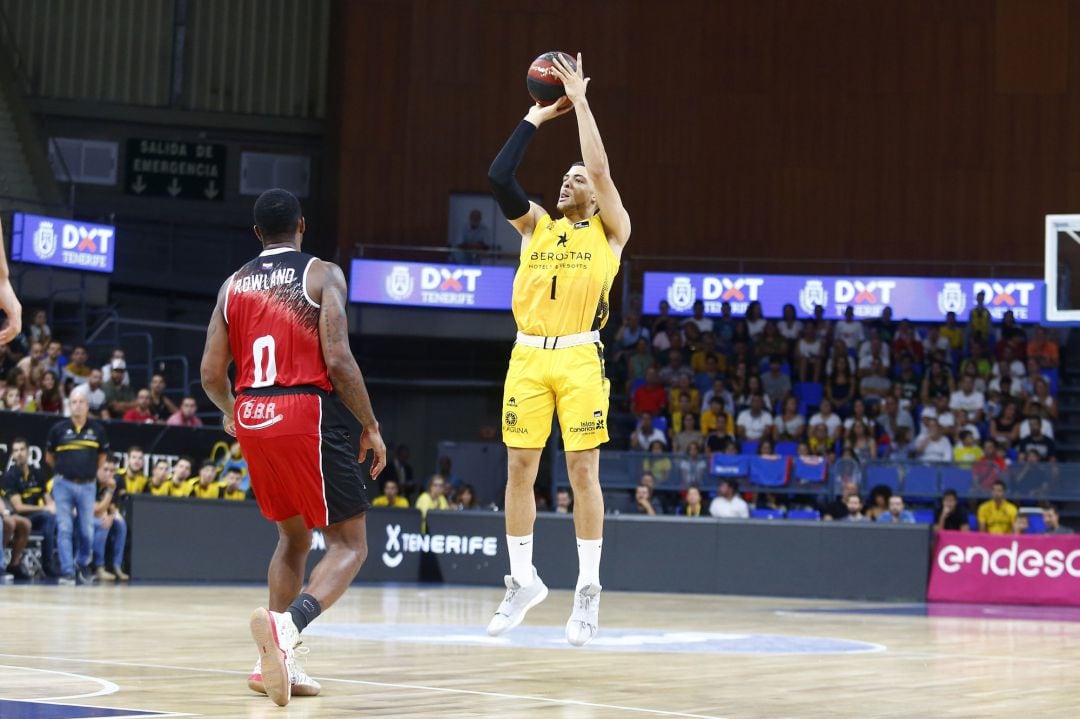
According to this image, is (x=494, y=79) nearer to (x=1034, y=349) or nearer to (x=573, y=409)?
(x=1034, y=349)

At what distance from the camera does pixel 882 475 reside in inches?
768

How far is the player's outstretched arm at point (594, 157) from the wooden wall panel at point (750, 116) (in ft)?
65.4

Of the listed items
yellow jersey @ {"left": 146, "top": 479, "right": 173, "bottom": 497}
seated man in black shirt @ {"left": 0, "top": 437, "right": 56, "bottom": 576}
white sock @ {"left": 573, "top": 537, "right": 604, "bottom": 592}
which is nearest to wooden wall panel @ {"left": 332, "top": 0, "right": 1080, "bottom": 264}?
yellow jersey @ {"left": 146, "top": 479, "right": 173, "bottom": 497}

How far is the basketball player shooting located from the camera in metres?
7.80

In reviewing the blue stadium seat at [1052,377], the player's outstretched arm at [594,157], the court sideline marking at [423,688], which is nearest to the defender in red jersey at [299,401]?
the court sideline marking at [423,688]

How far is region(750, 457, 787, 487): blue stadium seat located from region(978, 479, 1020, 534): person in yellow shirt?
100 inches

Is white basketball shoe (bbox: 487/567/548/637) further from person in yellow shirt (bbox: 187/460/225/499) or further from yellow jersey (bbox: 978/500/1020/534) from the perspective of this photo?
yellow jersey (bbox: 978/500/1020/534)

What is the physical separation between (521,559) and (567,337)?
122cm

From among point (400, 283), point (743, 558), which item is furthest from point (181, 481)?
point (400, 283)

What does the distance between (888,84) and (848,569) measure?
1272cm

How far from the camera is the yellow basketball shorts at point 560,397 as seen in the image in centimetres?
779

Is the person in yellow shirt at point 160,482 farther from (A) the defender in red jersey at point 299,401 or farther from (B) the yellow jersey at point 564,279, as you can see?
(A) the defender in red jersey at point 299,401

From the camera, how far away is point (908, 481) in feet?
63.9

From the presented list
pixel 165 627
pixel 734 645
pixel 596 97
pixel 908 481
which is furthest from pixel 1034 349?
pixel 165 627
